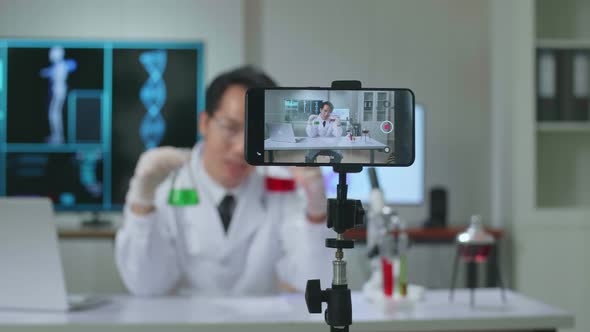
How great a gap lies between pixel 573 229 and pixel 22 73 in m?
2.32

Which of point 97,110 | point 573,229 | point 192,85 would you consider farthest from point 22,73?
point 573,229

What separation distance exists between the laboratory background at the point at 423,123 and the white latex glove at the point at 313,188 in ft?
3.27

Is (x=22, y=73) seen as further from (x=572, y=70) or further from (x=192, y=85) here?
(x=572, y=70)

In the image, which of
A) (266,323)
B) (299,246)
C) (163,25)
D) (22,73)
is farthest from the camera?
A: (22,73)

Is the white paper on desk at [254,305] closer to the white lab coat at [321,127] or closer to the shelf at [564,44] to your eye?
the white lab coat at [321,127]

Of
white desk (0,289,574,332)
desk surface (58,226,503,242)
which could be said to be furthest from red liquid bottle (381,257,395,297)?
desk surface (58,226,503,242)

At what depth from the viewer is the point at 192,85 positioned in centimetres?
334

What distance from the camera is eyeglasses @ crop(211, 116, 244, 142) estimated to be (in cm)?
187

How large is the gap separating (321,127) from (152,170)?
103cm

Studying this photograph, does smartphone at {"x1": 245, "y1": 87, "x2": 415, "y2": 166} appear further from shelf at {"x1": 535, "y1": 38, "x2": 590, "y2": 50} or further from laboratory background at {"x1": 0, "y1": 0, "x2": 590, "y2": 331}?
shelf at {"x1": 535, "y1": 38, "x2": 590, "y2": 50}

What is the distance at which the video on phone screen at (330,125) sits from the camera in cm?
Result: 76

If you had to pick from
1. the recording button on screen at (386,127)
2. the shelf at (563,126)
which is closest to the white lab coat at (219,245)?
the recording button on screen at (386,127)

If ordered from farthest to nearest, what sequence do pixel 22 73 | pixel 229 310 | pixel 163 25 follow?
pixel 22 73 < pixel 163 25 < pixel 229 310

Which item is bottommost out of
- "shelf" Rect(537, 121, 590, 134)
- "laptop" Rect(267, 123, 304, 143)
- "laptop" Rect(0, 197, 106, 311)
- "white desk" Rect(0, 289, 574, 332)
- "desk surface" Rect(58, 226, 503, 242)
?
"white desk" Rect(0, 289, 574, 332)
